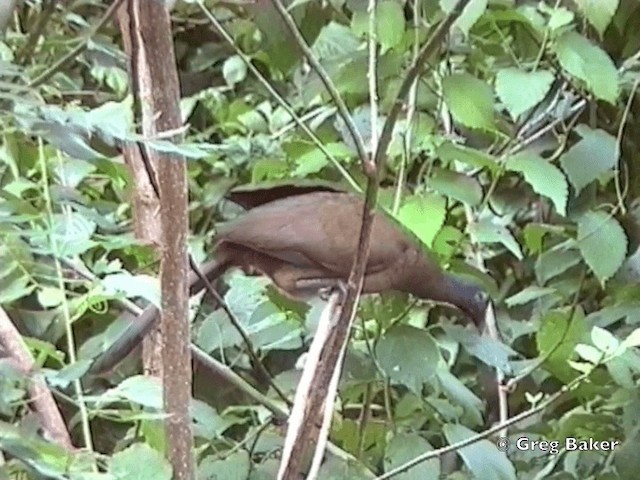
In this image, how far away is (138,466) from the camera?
29.5 inches

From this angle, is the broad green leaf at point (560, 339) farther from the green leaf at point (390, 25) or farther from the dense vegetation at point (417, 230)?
the green leaf at point (390, 25)

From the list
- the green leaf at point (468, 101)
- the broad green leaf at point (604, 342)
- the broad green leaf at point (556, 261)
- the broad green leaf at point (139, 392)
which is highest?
the green leaf at point (468, 101)

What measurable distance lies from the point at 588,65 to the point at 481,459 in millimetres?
458

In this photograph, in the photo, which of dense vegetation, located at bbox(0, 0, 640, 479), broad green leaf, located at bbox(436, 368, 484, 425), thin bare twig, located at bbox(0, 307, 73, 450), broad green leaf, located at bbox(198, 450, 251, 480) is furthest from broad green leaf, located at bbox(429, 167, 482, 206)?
thin bare twig, located at bbox(0, 307, 73, 450)

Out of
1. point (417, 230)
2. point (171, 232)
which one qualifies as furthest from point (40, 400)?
point (417, 230)

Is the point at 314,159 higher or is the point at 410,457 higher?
the point at 314,159

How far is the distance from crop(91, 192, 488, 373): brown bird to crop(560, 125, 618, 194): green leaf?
20 cm

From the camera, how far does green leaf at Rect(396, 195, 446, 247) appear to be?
123 cm

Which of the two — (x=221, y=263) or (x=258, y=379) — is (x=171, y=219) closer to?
(x=221, y=263)

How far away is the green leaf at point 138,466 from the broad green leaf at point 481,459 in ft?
1.76

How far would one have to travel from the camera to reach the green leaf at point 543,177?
4.04 feet

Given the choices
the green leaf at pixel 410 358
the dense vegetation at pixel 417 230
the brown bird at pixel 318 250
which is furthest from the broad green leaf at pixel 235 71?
the green leaf at pixel 410 358

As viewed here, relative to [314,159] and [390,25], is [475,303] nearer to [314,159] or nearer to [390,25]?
[314,159]

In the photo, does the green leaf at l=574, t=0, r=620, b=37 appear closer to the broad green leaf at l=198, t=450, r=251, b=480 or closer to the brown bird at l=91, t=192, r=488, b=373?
the brown bird at l=91, t=192, r=488, b=373
